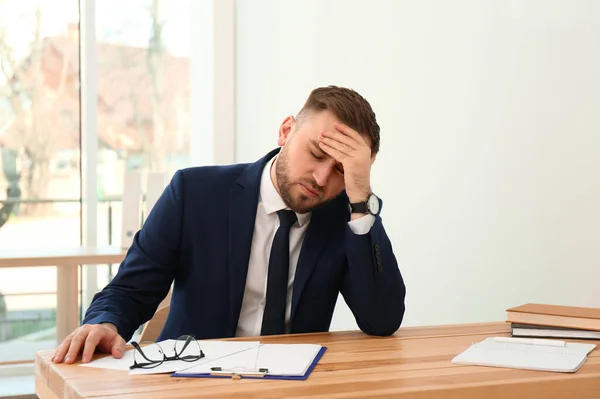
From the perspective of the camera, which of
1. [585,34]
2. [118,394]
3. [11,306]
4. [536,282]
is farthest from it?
[11,306]

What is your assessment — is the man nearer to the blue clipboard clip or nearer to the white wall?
the blue clipboard clip

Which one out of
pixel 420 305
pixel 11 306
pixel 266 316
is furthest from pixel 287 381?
pixel 11 306

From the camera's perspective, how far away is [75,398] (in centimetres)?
125

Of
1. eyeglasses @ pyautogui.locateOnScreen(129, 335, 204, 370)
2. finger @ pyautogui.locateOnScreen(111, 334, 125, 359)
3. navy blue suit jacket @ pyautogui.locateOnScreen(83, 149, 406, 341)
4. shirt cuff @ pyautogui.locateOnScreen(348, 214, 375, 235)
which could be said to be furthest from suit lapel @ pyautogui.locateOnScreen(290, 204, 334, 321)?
finger @ pyautogui.locateOnScreen(111, 334, 125, 359)

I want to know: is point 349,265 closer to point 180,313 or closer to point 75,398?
point 180,313

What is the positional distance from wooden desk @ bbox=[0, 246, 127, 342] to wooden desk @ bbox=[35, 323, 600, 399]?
2.21 metres

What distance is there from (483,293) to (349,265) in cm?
87

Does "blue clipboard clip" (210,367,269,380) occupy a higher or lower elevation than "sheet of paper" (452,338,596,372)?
higher

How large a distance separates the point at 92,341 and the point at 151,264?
40 centimetres

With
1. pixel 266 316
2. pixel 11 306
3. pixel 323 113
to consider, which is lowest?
pixel 11 306

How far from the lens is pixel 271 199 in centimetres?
195

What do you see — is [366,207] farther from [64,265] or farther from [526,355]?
[64,265]

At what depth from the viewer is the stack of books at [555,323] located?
1774 mm

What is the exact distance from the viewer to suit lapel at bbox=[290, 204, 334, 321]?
189cm
